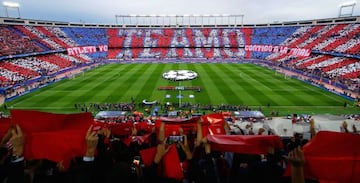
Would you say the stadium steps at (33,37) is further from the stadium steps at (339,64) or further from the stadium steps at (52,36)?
the stadium steps at (339,64)

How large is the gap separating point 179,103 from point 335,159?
31624mm

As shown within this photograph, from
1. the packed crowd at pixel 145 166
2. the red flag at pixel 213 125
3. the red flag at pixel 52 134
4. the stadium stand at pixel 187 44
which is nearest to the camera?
the packed crowd at pixel 145 166

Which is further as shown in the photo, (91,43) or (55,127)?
(91,43)

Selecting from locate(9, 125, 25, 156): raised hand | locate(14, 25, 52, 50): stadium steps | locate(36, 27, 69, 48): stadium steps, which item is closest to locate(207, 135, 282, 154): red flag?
locate(9, 125, 25, 156): raised hand

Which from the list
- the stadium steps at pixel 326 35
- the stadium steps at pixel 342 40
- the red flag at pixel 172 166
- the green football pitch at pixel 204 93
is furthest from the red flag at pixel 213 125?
the stadium steps at pixel 326 35

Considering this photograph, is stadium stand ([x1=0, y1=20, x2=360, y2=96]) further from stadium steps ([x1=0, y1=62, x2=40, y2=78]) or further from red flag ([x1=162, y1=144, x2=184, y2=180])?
red flag ([x1=162, y1=144, x2=184, y2=180])

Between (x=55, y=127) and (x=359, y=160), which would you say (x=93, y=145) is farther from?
(x=359, y=160)

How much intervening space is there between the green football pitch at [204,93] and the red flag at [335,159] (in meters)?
29.1

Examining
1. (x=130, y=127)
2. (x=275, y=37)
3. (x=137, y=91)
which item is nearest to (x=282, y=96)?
(x=137, y=91)

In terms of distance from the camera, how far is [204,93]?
42781 millimetres

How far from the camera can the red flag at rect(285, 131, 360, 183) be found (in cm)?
505

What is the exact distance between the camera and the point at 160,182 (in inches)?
223

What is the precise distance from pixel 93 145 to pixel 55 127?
2.47 meters

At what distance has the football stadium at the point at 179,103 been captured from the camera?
5.44 metres
